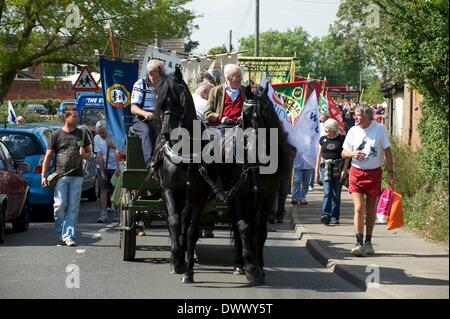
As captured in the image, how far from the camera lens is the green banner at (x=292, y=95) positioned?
20.8m

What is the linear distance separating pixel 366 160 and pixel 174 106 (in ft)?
11.2

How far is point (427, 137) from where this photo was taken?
16297 millimetres

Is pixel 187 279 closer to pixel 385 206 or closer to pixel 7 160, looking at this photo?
pixel 385 206

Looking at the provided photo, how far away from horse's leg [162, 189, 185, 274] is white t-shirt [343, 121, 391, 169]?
332 centimetres

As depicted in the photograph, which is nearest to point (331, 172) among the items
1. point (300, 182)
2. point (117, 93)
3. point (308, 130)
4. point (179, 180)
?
point (308, 130)

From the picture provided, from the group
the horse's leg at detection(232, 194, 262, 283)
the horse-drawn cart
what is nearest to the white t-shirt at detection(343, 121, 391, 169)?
the horse-drawn cart

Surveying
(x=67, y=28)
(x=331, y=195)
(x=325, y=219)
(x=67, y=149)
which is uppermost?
(x=67, y=28)

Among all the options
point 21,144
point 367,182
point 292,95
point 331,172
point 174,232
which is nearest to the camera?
point 174,232

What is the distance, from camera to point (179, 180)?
10555 mm

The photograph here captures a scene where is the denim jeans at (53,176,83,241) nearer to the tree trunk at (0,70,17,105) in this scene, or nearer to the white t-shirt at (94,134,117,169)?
the white t-shirt at (94,134,117,169)

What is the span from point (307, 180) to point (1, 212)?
8.12 meters

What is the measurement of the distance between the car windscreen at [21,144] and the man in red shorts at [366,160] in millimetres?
7517

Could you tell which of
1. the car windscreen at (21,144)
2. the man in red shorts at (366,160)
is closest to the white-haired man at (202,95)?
A: the man in red shorts at (366,160)
